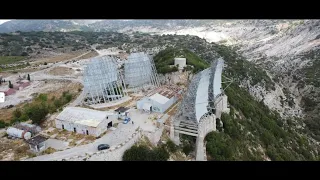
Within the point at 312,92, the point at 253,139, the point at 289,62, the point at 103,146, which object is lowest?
the point at 312,92

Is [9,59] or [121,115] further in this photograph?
[9,59]

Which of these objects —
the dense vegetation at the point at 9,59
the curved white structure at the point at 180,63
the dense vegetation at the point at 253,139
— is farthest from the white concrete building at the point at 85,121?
the dense vegetation at the point at 9,59

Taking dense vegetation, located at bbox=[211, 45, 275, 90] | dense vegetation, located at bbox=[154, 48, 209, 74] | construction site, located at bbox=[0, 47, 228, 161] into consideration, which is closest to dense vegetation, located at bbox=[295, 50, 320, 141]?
dense vegetation, located at bbox=[211, 45, 275, 90]

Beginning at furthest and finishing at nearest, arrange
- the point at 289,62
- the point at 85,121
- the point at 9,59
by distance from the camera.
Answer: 1. the point at 289,62
2. the point at 9,59
3. the point at 85,121

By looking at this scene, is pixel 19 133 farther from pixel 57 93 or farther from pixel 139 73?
pixel 57 93

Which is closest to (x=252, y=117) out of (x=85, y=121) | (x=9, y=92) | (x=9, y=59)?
(x=85, y=121)

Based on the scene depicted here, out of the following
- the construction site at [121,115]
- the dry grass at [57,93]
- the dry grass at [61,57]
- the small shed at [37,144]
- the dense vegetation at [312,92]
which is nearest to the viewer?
the small shed at [37,144]

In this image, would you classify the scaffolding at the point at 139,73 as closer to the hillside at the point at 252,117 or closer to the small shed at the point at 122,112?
the hillside at the point at 252,117

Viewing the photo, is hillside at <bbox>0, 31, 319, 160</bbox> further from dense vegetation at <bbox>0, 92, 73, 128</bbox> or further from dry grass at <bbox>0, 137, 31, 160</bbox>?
dense vegetation at <bbox>0, 92, 73, 128</bbox>
